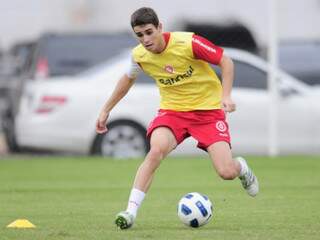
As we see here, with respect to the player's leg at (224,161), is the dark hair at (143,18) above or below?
above

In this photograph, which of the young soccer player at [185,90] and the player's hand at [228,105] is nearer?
the player's hand at [228,105]

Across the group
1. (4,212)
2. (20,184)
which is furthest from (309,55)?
(4,212)

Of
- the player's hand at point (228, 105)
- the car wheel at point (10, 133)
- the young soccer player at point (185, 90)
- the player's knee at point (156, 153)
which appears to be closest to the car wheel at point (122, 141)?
the car wheel at point (10, 133)

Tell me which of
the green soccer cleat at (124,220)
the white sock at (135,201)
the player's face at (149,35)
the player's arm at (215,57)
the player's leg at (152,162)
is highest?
the player's face at (149,35)

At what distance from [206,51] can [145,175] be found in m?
1.19

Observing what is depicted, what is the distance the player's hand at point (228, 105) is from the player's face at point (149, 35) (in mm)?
773

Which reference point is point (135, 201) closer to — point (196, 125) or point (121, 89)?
point (196, 125)

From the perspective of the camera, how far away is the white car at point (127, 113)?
18.6 m

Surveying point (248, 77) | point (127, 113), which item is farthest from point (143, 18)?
point (248, 77)

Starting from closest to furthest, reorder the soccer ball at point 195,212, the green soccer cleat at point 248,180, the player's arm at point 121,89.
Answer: the soccer ball at point 195,212 < the player's arm at point 121,89 < the green soccer cleat at point 248,180

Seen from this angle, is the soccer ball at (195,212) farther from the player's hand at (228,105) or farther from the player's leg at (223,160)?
the player's hand at (228,105)

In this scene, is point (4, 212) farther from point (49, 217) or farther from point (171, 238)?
point (171, 238)

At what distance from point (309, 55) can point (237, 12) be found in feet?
20.0

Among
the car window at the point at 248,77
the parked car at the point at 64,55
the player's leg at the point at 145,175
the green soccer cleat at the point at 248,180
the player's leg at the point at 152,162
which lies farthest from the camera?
the parked car at the point at 64,55
